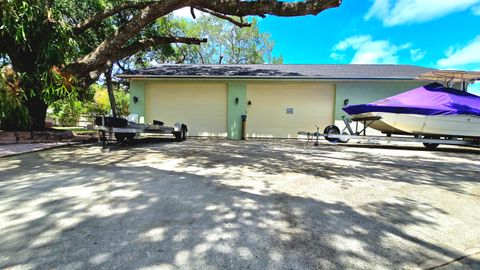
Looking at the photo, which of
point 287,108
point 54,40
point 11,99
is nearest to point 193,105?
point 287,108

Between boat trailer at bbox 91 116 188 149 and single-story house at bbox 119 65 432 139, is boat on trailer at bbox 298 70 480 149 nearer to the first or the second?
single-story house at bbox 119 65 432 139

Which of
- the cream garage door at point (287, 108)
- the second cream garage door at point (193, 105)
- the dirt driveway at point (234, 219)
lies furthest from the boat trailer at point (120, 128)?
the cream garage door at point (287, 108)

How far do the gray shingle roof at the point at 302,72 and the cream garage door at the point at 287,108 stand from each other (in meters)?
0.59

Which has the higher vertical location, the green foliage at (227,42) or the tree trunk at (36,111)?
the green foliage at (227,42)

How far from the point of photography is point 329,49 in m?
26.3

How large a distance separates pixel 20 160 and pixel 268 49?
25.8 metres

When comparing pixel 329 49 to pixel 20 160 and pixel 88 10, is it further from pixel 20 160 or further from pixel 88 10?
pixel 20 160

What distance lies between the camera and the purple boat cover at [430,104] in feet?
24.9

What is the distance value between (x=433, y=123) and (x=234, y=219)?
8.23 m

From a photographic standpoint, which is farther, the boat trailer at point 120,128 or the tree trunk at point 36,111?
the tree trunk at point 36,111

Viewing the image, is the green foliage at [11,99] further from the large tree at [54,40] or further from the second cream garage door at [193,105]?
the second cream garage door at [193,105]

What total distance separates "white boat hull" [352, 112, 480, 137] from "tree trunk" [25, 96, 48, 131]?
10.4 m

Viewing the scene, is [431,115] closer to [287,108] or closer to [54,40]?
[287,108]

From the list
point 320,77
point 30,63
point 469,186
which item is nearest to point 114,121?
point 30,63
